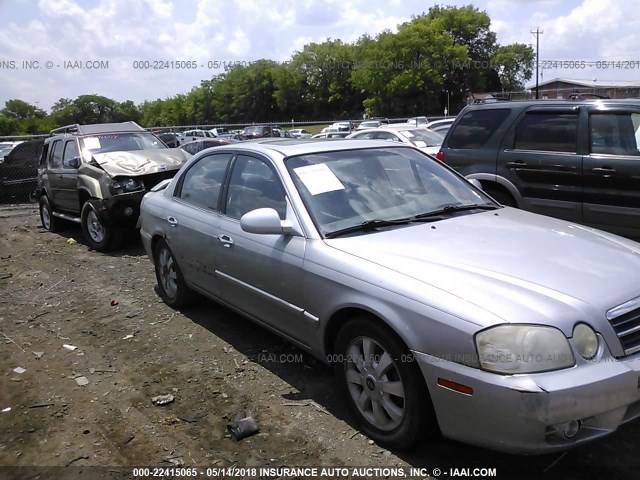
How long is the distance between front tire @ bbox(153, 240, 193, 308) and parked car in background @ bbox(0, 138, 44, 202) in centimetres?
899

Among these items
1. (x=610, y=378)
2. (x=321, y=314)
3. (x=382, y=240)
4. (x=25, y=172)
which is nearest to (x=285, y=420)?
(x=321, y=314)

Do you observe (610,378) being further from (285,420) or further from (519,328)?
(285,420)

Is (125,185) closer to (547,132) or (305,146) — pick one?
(305,146)

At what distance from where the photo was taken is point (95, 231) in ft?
28.0

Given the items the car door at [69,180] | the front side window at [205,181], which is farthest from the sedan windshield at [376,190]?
the car door at [69,180]

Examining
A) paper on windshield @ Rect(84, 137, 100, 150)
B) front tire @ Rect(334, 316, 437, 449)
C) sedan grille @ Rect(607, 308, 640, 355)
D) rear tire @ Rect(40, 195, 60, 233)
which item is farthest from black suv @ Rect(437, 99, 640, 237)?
rear tire @ Rect(40, 195, 60, 233)

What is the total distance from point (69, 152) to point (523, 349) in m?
8.79

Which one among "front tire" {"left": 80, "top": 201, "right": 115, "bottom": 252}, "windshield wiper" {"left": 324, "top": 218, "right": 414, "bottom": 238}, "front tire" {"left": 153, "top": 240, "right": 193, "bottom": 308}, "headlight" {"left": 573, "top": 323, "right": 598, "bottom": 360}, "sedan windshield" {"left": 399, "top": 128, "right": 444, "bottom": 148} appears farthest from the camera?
"sedan windshield" {"left": 399, "top": 128, "right": 444, "bottom": 148}

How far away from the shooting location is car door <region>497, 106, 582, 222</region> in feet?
19.9

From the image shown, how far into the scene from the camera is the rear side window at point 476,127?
269 inches

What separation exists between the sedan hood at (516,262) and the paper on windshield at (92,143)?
695 centimetres

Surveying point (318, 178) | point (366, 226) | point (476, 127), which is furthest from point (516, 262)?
point (476, 127)

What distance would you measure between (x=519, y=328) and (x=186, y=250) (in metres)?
3.10

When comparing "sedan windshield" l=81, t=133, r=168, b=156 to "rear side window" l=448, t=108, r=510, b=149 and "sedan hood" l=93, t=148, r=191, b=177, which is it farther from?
"rear side window" l=448, t=108, r=510, b=149
